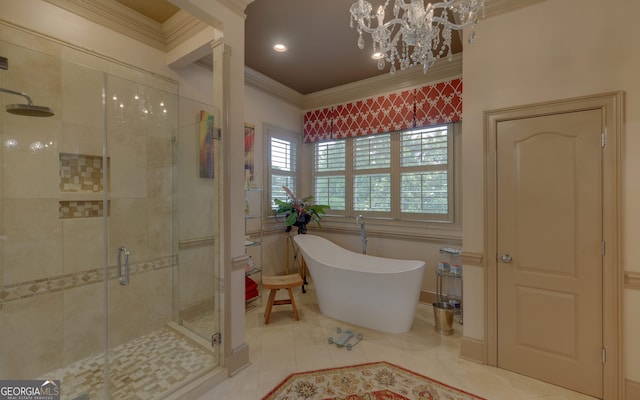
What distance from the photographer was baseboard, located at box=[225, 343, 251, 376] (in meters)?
2.15

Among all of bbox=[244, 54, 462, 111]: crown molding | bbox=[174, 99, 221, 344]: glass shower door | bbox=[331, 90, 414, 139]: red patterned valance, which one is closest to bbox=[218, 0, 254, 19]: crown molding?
bbox=[174, 99, 221, 344]: glass shower door

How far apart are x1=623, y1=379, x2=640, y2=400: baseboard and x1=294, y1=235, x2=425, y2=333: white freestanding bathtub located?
145cm

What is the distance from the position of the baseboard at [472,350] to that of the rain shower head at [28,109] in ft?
12.4

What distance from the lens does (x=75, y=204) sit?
2.22m

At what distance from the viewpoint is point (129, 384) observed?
2016 millimetres

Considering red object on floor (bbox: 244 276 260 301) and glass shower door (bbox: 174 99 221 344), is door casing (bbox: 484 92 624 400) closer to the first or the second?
glass shower door (bbox: 174 99 221 344)

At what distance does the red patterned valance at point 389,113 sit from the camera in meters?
3.33

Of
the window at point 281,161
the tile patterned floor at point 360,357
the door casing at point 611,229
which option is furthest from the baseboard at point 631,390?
the window at point 281,161

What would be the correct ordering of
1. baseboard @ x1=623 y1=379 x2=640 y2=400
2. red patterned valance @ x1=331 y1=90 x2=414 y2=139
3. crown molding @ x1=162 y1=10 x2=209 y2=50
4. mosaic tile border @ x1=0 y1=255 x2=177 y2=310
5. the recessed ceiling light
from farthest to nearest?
red patterned valance @ x1=331 y1=90 x2=414 y2=139 → the recessed ceiling light → crown molding @ x1=162 y1=10 x2=209 y2=50 → mosaic tile border @ x1=0 y1=255 x2=177 y2=310 → baseboard @ x1=623 y1=379 x2=640 y2=400

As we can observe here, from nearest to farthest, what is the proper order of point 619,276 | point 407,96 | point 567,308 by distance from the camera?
1. point 619,276
2. point 567,308
3. point 407,96

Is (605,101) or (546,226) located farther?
(546,226)

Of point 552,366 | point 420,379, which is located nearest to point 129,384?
point 420,379

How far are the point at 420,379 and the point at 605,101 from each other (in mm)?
2358

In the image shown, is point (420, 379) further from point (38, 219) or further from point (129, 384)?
point (38, 219)
